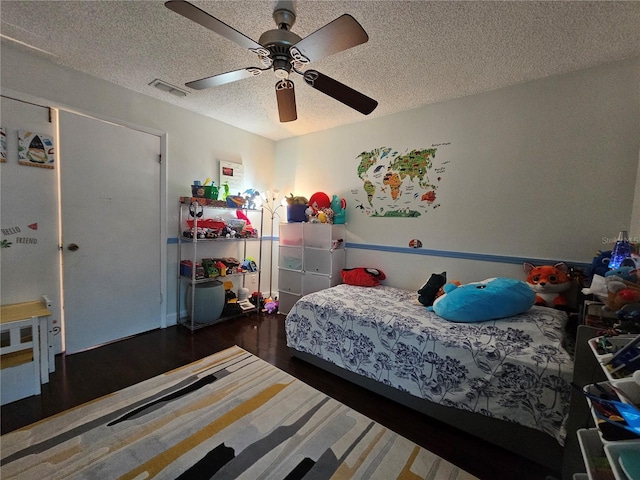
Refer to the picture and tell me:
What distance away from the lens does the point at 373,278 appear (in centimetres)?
307

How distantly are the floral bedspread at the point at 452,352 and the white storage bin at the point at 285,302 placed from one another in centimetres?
114

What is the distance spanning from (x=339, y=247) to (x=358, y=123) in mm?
1597

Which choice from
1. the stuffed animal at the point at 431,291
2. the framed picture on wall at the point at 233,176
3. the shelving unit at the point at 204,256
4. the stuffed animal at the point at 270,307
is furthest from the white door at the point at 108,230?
the stuffed animal at the point at 431,291

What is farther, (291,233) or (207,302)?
(291,233)

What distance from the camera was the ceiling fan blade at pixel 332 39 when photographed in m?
1.24

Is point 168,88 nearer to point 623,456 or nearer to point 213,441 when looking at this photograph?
point 213,441

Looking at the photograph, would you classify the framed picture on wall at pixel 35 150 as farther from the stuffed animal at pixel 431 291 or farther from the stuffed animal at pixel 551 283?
the stuffed animal at pixel 551 283

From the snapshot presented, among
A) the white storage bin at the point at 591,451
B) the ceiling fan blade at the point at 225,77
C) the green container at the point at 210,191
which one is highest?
the ceiling fan blade at the point at 225,77

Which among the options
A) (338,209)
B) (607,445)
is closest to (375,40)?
(338,209)

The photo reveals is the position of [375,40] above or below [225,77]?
above

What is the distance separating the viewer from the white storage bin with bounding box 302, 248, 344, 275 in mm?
3253

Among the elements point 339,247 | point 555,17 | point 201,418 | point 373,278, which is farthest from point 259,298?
point 555,17

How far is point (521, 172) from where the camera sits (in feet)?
7.73

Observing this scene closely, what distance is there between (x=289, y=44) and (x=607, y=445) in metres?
2.04
